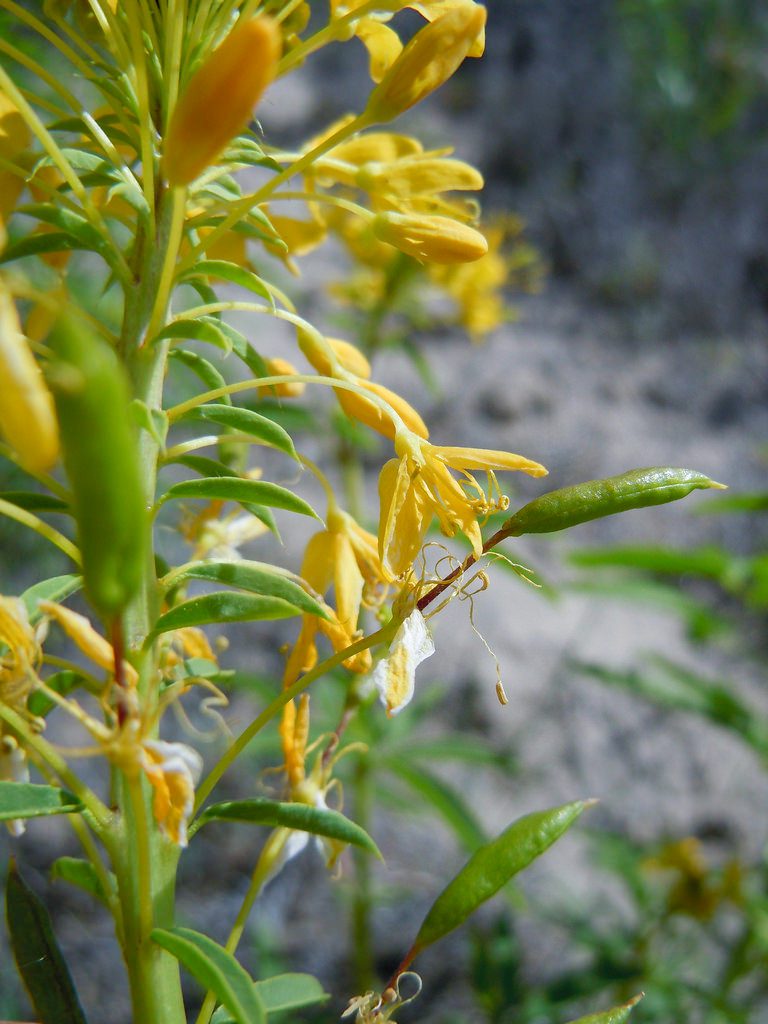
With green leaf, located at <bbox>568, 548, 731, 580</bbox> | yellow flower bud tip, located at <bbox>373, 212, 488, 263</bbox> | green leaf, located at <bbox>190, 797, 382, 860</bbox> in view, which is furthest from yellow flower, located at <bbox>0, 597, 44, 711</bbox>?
green leaf, located at <bbox>568, 548, 731, 580</bbox>

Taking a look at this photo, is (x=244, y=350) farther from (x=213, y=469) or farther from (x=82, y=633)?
(x=82, y=633)

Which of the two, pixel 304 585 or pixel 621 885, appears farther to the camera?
pixel 621 885

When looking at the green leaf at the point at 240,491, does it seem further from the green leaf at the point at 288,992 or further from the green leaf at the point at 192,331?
the green leaf at the point at 288,992

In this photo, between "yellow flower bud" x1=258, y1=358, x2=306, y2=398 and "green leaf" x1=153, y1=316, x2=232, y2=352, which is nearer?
"green leaf" x1=153, y1=316, x2=232, y2=352

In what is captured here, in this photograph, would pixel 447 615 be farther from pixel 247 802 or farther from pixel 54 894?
pixel 247 802

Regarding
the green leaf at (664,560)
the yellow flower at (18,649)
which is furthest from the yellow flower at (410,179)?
the green leaf at (664,560)

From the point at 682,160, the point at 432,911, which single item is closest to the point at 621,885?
the point at 432,911

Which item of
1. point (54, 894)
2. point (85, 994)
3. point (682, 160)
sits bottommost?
point (85, 994)

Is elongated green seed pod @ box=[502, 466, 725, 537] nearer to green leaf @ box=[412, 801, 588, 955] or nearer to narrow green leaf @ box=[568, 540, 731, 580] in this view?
green leaf @ box=[412, 801, 588, 955]
